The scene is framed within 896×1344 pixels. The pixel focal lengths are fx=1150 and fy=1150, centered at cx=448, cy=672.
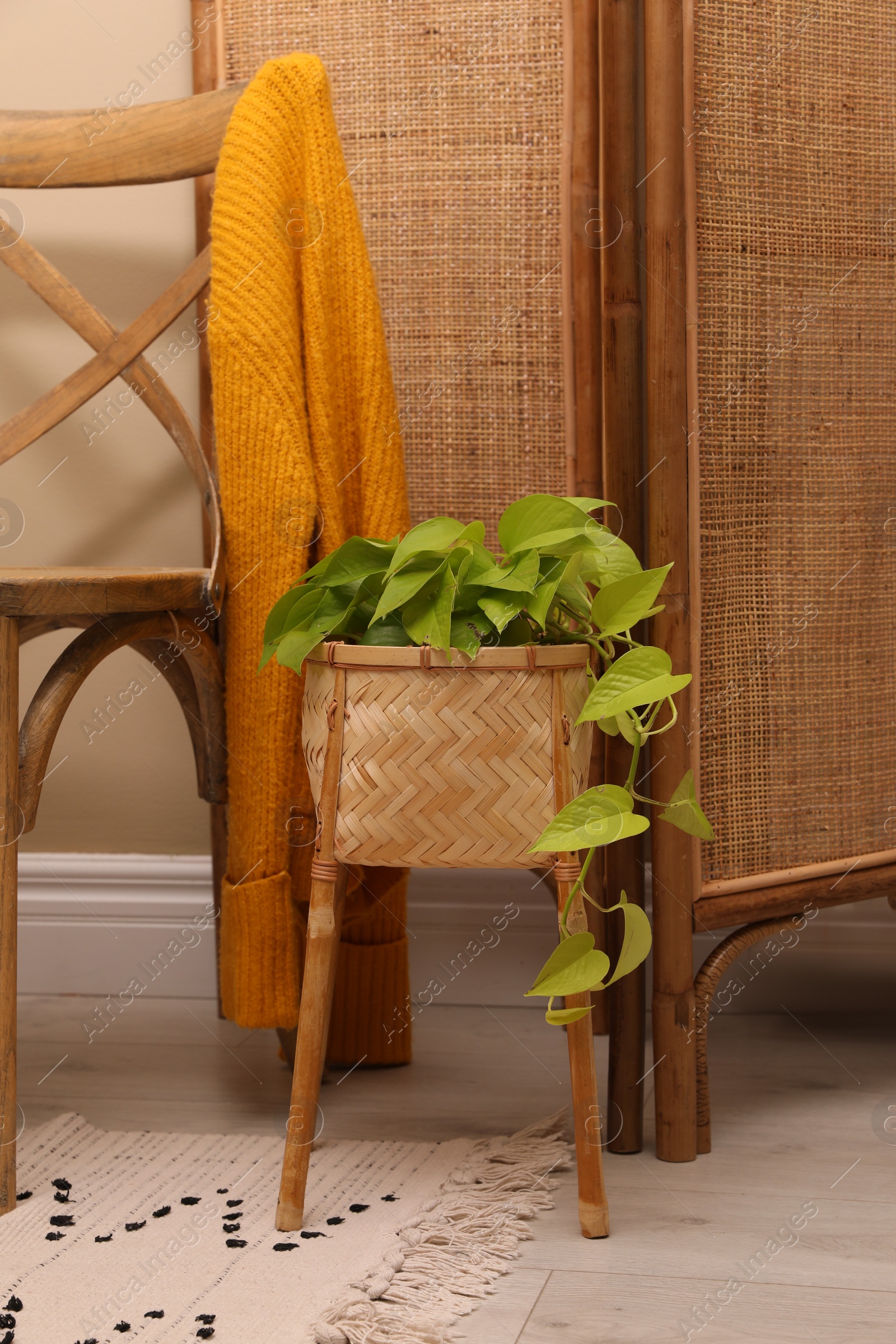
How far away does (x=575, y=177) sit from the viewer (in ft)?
3.87

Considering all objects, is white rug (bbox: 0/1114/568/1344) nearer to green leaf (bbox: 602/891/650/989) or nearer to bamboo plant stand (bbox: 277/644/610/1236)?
bamboo plant stand (bbox: 277/644/610/1236)

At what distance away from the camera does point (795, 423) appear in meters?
1.01

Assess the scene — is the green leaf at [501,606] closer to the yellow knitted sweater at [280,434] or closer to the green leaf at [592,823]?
the green leaf at [592,823]

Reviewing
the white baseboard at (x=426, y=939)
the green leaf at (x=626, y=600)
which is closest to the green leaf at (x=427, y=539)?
the green leaf at (x=626, y=600)

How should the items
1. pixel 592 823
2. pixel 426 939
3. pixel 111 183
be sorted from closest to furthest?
pixel 592 823, pixel 111 183, pixel 426 939

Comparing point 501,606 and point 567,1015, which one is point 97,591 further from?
point 567,1015

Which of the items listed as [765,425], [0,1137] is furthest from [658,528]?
[0,1137]

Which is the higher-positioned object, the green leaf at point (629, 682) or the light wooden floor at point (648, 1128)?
the green leaf at point (629, 682)

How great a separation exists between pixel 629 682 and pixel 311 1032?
0.35m

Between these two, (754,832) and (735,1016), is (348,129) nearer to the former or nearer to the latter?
(754,832)

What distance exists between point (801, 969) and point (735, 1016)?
0.31 feet

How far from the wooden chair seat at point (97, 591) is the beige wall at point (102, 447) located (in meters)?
0.43

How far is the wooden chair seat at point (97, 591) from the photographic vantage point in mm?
857

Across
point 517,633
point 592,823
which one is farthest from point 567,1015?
point 517,633
